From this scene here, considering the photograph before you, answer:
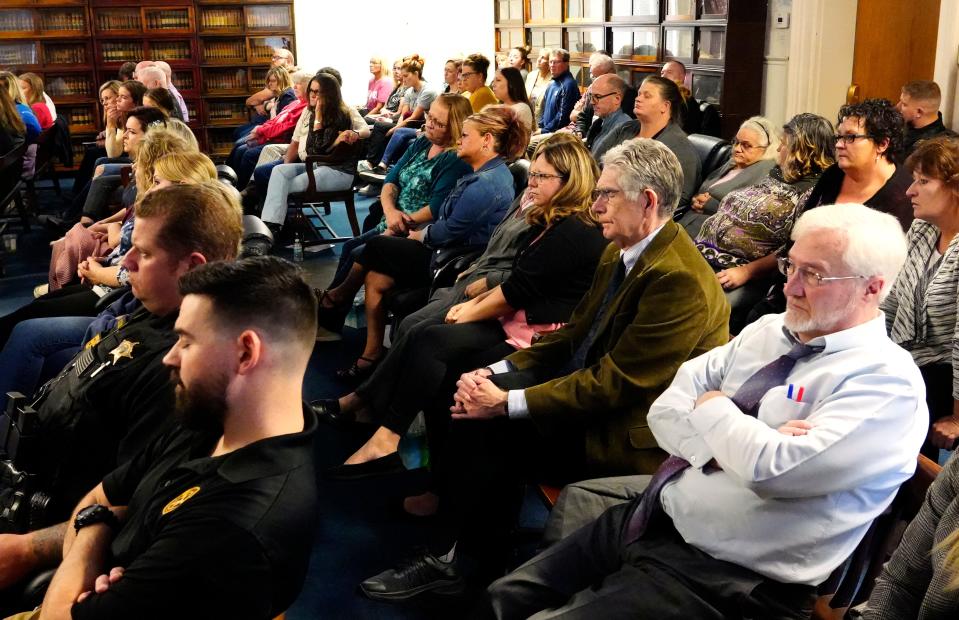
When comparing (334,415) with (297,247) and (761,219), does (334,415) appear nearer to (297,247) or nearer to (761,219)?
(761,219)

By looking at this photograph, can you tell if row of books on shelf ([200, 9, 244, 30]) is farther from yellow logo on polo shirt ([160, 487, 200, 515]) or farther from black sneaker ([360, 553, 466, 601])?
yellow logo on polo shirt ([160, 487, 200, 515])

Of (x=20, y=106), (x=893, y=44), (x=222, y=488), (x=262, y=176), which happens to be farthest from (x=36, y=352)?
(x=20, y=106)

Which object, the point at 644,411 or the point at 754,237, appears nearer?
the point at 644,411

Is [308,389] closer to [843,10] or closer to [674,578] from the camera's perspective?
[674,578]

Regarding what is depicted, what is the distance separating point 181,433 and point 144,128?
142 inches

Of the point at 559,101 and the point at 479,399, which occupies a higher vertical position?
the point at 559,101

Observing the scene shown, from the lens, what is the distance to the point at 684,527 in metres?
1.87

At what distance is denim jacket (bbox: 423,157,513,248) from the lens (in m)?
4.22

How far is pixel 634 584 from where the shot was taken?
183 cm

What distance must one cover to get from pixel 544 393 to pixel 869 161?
1883 millimetres

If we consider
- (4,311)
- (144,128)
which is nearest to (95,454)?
(144,128)

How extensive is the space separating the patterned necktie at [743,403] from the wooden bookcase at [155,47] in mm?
10823

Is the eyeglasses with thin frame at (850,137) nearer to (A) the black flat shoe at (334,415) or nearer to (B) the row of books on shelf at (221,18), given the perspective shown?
(A) the black flat shoe at (334,415)

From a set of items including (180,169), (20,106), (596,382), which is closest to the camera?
(596,382)
